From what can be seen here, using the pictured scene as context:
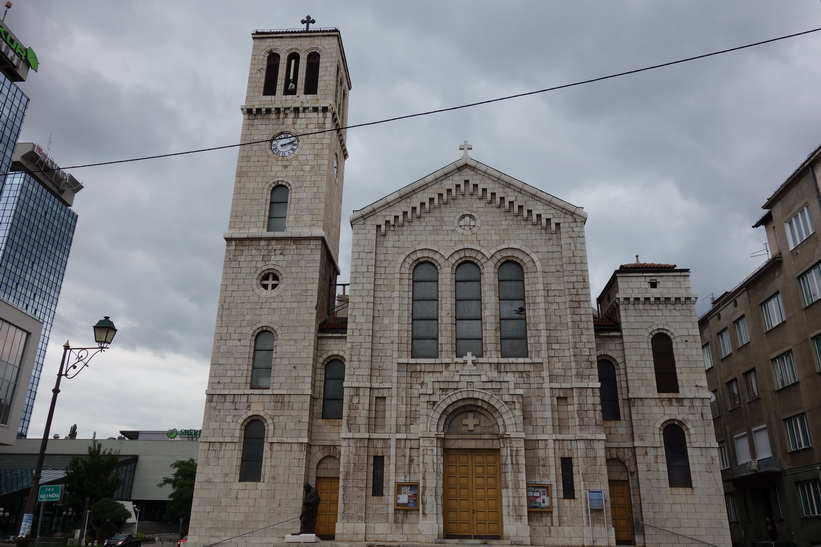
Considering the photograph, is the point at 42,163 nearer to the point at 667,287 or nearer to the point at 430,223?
the point at 430,223

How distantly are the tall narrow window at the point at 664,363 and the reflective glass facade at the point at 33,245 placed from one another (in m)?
104

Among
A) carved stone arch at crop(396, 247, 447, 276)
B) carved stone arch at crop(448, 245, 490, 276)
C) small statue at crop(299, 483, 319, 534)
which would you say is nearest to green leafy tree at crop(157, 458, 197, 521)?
small statue at crop(299, 483, 319, 534)

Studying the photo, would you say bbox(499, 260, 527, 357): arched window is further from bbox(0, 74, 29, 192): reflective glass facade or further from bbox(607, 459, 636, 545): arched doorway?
bbox(0, 74, 29, 192): reflective glass facade

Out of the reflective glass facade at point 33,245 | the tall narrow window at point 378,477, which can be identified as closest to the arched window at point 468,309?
the tall narrow window at point 378,477

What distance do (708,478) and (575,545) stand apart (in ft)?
19.9

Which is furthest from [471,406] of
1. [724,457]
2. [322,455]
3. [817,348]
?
[724,457]

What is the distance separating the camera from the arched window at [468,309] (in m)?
25.2

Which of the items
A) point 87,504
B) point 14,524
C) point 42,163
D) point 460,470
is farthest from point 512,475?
point 42,163

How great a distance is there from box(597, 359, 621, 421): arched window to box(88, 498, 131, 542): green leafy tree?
36482 millimetres

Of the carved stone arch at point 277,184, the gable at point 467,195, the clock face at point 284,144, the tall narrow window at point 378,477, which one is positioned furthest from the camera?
the clock face at point 284,144

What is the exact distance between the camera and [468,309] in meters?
25.8

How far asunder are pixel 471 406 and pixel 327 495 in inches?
255

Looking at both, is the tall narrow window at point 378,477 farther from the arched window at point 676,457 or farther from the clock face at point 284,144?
the clock face at point 284,144

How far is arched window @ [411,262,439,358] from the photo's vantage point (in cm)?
2527
